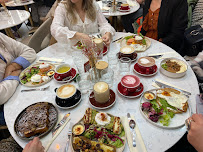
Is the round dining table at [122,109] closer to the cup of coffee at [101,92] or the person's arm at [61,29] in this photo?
the cup of coffee at [101,92]

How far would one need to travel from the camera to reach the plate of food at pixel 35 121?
947 millimetres

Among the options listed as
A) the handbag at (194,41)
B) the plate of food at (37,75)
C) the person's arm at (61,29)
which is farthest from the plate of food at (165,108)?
the handbag at (194,41)

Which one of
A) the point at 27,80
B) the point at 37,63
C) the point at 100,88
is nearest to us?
the point at 100,88

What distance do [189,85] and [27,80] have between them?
4.89ft

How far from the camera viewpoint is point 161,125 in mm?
940

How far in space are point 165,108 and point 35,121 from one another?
0.92 m

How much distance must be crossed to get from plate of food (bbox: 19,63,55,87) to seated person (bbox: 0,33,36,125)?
65 millimetres

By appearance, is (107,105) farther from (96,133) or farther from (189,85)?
(189,85)

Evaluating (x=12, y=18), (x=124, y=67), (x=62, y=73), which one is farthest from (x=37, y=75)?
(x=12, y=18)

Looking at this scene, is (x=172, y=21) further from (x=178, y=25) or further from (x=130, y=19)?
(x=130, y=19)

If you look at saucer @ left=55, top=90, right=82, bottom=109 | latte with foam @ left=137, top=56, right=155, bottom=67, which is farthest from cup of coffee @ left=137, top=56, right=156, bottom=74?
saucer @ left=55, top=90, right=82, bottom=109

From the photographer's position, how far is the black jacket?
199 cm

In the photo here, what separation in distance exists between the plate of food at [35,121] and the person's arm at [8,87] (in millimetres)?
261

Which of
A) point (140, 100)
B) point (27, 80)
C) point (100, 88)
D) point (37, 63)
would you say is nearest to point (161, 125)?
point (140, 100)
